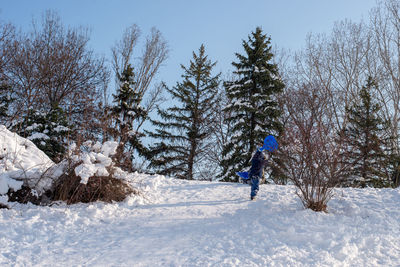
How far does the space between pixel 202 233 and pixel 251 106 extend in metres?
10.1

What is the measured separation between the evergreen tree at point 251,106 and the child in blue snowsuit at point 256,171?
6.11m

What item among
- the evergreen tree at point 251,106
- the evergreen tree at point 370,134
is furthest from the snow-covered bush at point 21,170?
the evergreen tree at point 370,134

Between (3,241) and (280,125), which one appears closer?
(3,241)

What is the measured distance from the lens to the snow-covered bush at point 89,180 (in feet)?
17.9

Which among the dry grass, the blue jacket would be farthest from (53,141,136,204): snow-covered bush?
the blue jacket

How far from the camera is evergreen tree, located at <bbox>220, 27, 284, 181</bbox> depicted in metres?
13.5

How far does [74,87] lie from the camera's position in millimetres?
16594

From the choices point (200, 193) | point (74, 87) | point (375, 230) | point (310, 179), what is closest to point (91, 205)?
point (200, 193)

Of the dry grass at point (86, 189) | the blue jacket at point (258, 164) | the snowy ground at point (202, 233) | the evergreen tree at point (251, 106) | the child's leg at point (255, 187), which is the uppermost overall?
the evergreen tree at point (251, 106)

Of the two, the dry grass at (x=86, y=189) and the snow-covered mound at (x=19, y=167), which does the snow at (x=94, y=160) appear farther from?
the snow-covered mound at (x=19, y=167)

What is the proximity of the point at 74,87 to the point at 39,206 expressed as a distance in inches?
512

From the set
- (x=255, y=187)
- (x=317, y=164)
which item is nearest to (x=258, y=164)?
(x=255, y=187)

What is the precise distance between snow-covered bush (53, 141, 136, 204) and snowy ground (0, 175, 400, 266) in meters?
0.25

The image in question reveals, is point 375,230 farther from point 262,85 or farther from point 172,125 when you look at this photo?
point 172,125
